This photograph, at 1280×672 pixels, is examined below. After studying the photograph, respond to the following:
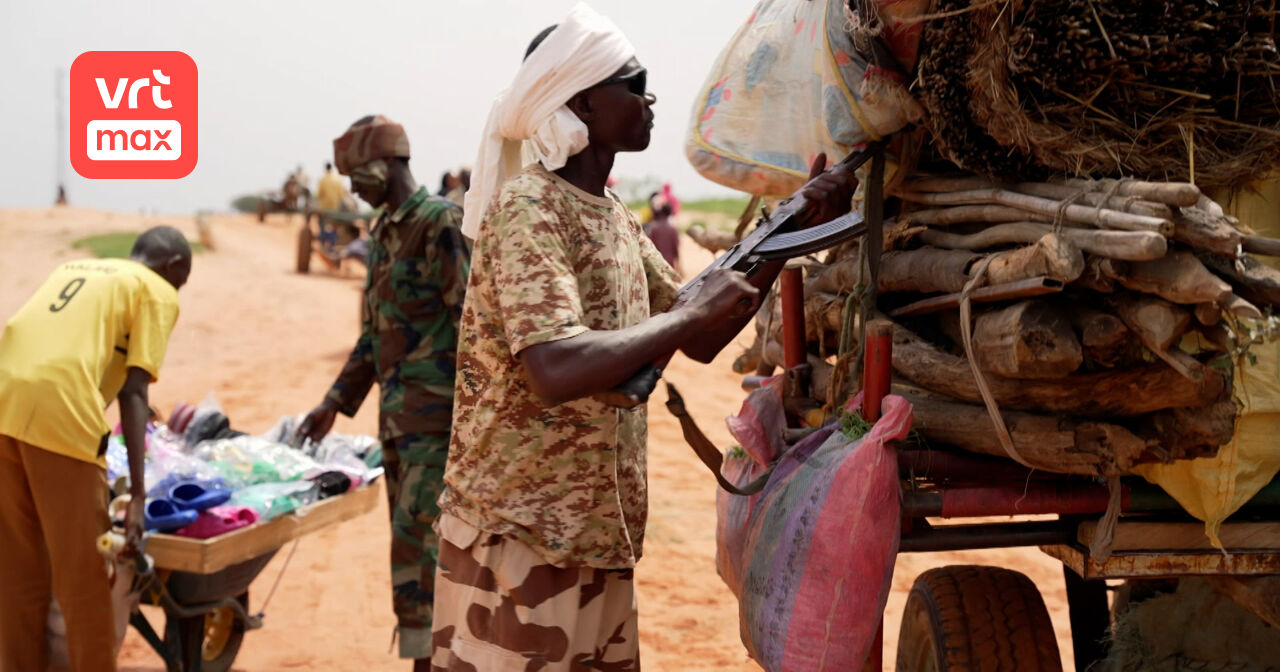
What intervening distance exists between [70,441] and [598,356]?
2.90 m

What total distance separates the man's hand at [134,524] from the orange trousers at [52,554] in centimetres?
11

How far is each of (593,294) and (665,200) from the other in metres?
14.3

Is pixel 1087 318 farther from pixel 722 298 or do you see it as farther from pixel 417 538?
pixel 417 538

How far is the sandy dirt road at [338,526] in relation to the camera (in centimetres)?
566

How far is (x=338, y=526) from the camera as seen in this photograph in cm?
775

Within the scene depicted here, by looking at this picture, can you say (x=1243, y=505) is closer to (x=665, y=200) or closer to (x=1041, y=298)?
(x=1041, y=298)

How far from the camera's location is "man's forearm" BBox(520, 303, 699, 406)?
2154mm

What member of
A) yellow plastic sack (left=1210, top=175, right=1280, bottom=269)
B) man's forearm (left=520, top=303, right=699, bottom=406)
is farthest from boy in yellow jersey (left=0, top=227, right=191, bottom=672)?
yellow plastic sack (left=1210, top=175, right=1280, bottom=269)

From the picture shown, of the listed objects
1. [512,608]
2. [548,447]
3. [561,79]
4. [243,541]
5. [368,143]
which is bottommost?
[243,541]

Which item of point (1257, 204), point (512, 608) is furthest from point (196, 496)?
point (1257, 204)

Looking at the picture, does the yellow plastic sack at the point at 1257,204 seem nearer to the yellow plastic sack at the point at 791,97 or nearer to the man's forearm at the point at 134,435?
the yellow plastic sack at the point at 791,97

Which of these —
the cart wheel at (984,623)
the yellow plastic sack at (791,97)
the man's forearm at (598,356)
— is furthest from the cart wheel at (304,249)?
the man's forearm at (598,356)

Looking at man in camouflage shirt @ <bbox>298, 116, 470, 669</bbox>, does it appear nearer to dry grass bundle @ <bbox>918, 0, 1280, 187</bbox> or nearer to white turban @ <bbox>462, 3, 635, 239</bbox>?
white turban @ <bbox>462, 3, 635, 239</bbox>

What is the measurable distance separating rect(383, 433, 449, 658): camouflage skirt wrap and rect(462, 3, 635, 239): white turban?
7.33ft
